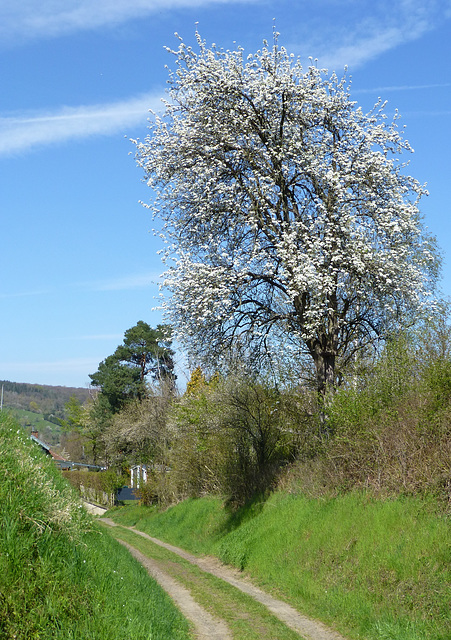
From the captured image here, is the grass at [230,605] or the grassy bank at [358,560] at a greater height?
the grassy bank at [358,560]

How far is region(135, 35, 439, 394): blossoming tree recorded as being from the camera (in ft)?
55.1

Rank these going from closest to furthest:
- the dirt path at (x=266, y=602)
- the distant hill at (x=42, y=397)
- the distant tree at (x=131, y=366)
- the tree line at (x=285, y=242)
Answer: the dirt path at (x=266, y=602) < the tree line at (x=285, y=242) < the distant tree at (x=131, y=366) < the distant hill at (x=42, y=397)

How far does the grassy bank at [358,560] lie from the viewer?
8.98 meters

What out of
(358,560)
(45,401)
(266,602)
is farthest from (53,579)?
(45,401)

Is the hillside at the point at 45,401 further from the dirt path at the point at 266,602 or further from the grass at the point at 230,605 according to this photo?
the grass at the point at 230,605

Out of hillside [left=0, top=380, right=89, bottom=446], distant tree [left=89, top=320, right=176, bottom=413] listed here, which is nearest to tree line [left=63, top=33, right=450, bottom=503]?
distant tree [left=89, top=320, right=176, bottom=413]

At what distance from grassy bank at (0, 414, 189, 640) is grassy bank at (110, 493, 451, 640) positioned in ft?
10.3

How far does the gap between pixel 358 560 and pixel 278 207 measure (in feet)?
33.9

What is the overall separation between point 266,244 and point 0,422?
33.5 feet

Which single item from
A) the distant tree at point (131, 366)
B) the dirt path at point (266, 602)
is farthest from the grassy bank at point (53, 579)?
the distant tree at point (131, 366)

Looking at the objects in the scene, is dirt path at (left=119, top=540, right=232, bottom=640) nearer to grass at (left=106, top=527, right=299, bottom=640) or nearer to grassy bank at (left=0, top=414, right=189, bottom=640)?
grass at (left=106, top=527, right=299, bottom=640)

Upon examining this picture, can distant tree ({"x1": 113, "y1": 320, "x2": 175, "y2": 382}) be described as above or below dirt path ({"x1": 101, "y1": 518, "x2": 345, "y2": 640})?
above

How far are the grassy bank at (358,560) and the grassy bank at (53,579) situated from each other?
3.15 m

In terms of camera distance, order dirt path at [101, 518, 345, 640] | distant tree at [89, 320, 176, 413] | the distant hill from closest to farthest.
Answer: dirt path at [101, 518, 345, 640] → distant tree at [89, 320, 176, 413] → the distant hill
